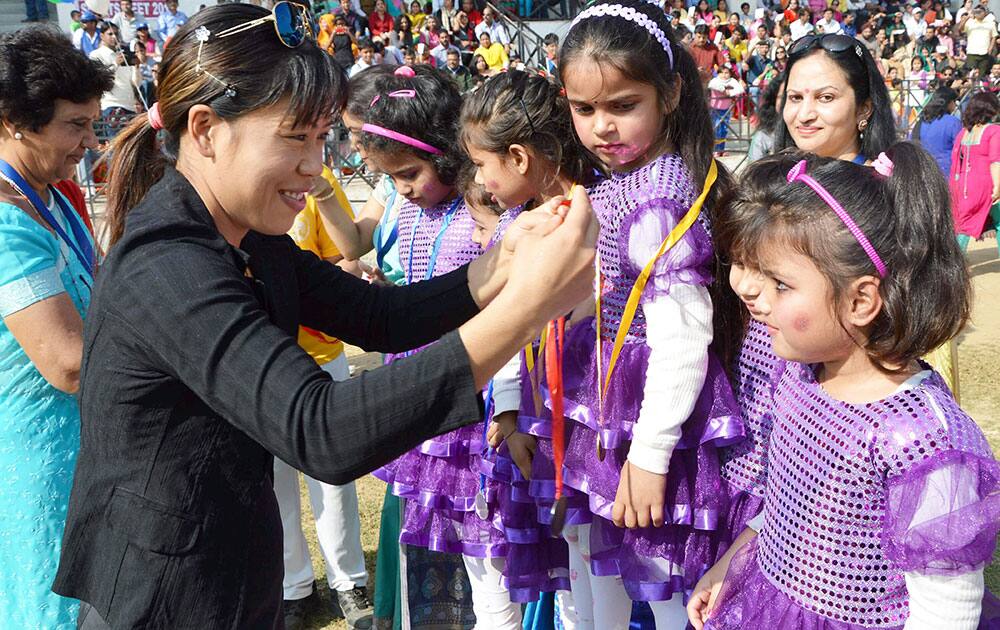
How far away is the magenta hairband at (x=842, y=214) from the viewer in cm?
183

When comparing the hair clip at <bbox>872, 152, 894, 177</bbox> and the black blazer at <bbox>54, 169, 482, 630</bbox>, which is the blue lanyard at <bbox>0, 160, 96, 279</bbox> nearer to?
the black blazer at <bbox>54, 169, 482, 630</bbox>

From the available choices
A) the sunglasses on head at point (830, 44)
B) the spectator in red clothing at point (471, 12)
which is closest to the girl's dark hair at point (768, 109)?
the sunglasses on head at point (830, 44)

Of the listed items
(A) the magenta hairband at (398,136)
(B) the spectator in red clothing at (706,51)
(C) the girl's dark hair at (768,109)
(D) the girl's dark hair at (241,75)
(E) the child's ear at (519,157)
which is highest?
(D) the girl's dark hair at (241,75)

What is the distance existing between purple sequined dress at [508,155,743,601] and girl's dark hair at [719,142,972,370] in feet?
1.14

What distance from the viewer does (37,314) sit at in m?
2.28

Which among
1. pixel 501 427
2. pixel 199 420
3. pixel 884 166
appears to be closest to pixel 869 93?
pixel 884 166

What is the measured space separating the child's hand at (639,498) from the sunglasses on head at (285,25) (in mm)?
1229

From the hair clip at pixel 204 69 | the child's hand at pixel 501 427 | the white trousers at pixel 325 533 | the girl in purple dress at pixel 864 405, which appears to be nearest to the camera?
the hair clip at pixel 204 69

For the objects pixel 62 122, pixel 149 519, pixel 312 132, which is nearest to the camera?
pixel 149 519

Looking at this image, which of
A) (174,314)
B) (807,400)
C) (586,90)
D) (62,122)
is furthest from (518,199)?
(174,314)

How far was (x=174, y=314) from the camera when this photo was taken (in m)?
1.40

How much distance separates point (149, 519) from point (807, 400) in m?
1.27

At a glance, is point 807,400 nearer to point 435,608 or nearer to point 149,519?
point 149,519

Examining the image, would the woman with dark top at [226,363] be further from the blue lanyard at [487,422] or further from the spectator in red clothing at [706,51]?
the spectator in red clothing at [706,51]
